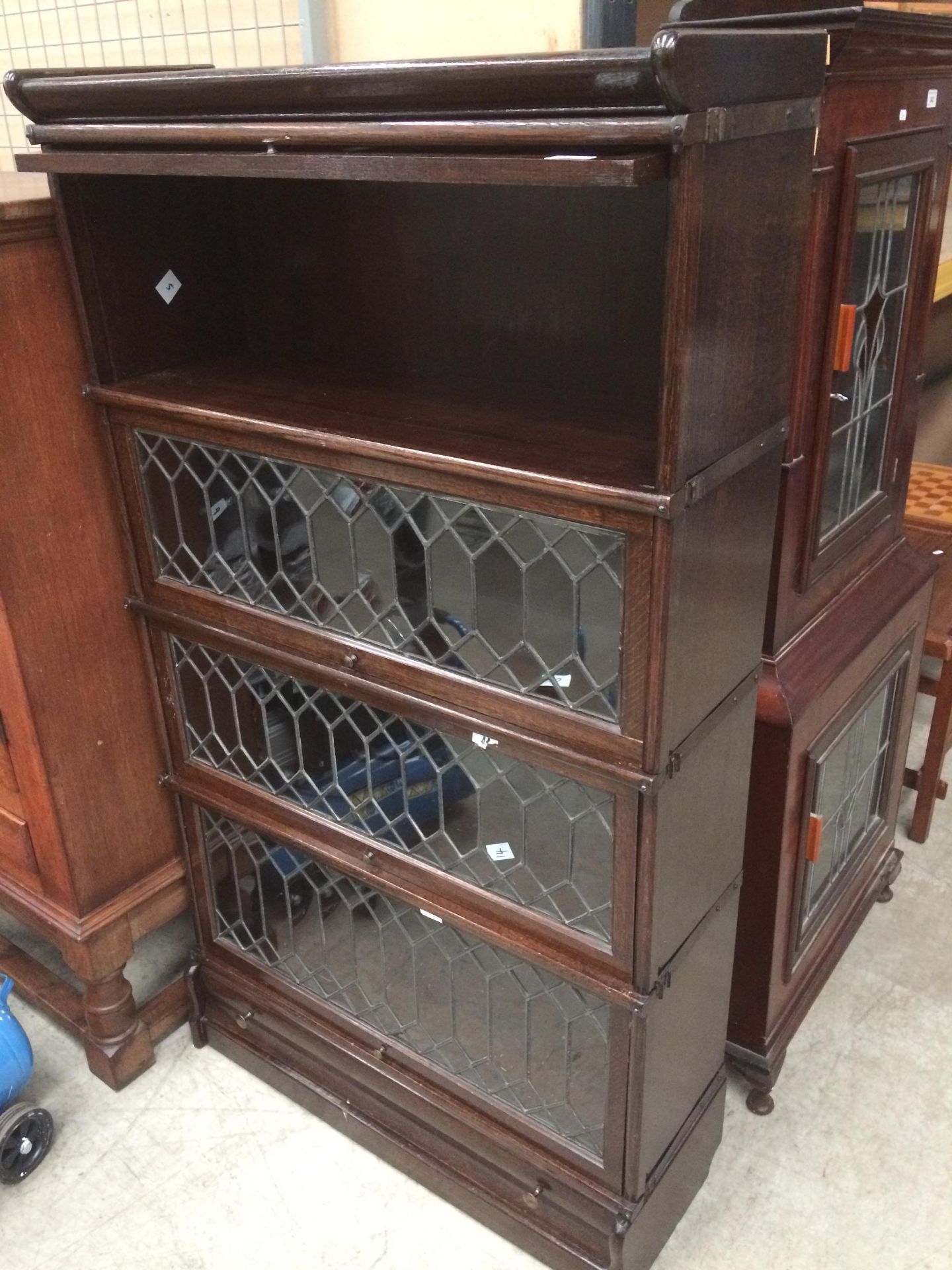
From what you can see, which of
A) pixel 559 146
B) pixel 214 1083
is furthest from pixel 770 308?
pixel 214 1083

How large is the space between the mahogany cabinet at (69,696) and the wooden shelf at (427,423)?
0.34 ft

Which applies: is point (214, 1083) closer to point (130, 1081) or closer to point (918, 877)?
point (130, 1081)

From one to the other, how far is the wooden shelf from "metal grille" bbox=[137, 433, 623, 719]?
0.05 m

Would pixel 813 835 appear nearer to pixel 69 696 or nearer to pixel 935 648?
pixel 935 648

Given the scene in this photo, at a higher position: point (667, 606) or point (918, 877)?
point (667, 606)

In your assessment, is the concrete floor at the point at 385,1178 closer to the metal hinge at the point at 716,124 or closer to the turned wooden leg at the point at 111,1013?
the turned wooden leg at the point at 111,1013

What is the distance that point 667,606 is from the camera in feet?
3.35

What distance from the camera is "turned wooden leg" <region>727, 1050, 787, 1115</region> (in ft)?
5.48

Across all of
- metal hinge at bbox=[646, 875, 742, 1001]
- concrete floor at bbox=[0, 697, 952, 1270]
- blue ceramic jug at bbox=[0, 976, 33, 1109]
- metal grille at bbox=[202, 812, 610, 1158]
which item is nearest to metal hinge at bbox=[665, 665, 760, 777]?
metal hinge at bbox=[646, 875, 742, 1001]

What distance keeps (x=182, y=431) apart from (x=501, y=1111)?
3.19 ft

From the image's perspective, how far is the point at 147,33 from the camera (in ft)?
6.25

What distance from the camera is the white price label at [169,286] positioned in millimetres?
1438

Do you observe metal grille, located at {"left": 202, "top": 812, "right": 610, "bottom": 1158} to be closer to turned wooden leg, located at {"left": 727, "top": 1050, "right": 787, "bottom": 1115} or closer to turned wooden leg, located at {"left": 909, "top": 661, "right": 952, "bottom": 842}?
turned wooden leg, located at {"left": 727, "top": 1050, "right": 787, "bottom": 1115}

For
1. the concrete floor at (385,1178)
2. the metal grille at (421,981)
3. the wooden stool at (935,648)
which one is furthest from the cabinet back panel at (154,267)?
the wooden stool at (935,648)
